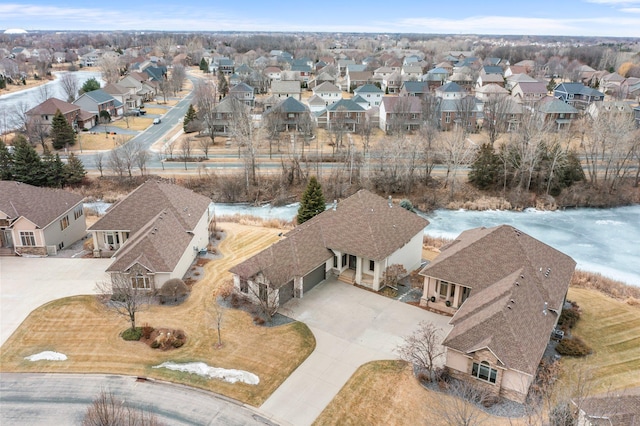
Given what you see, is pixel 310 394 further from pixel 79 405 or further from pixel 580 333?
pixel 580 333

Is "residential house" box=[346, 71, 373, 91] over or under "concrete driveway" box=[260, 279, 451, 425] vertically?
over

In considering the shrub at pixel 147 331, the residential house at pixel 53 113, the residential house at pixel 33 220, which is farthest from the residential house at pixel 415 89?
the shrub at pixel 147 331

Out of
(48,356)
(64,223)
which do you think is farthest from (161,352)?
(64,223)

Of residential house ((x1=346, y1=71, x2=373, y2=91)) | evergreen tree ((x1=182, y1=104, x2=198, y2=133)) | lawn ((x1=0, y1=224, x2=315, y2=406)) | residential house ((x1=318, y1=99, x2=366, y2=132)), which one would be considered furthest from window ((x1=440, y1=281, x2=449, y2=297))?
residential house ((x1=346, y1=71, x2=373, y2=91))

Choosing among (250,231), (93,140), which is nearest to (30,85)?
(93,140)

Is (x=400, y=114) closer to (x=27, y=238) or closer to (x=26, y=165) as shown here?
(x=26, y=165)

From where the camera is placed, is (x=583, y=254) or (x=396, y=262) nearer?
(x=396, y=262)

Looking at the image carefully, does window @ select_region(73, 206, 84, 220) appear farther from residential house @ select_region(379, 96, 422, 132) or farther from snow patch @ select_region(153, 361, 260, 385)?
residential house @ select_region(379, 96, 422, 132)
